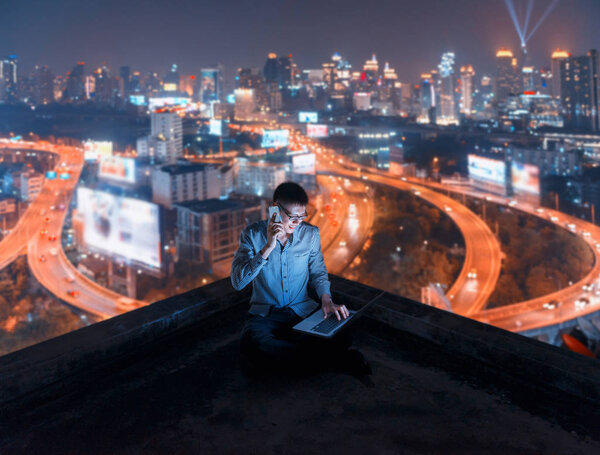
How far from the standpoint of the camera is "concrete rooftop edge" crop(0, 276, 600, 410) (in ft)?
2.94

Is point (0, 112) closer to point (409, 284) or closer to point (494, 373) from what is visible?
point (409, 284)

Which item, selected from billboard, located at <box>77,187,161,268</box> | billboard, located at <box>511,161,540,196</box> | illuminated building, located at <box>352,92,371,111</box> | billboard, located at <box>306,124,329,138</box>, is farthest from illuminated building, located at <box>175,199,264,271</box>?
illuminated building, located at <box>352,92,371,111</box>

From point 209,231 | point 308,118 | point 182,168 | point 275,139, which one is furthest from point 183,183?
point 308,118

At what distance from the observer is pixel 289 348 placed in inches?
38.2

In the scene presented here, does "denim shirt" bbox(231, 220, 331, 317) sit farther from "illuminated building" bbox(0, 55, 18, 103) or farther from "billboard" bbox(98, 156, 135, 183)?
"illuminated building" bbox(0, 55, 18, 103)

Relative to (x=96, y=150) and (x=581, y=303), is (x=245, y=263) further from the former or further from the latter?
(x=96, y=150)

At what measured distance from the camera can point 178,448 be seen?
76cm

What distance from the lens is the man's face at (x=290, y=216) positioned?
1024 mm

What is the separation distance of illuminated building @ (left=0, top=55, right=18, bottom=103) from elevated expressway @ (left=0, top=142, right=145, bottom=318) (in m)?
3.39

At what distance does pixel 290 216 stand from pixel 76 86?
1369 inches

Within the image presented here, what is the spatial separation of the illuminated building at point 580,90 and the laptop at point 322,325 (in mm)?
25415

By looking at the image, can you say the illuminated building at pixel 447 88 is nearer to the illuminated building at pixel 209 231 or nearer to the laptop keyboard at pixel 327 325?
the illuminated building at pixel 209 231

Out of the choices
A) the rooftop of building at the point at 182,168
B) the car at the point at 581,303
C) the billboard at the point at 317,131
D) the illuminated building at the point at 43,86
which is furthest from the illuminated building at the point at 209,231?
the illuminated building at the point at 43,86

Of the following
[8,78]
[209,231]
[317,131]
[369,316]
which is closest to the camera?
[369,316]
